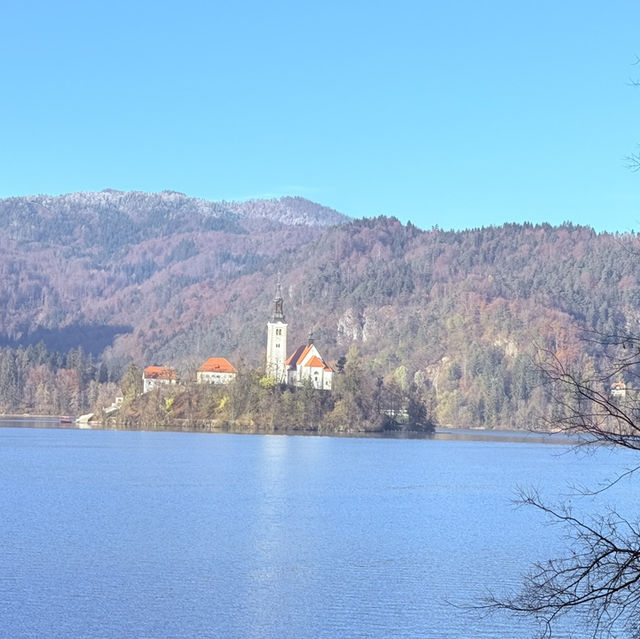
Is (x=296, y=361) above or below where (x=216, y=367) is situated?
above

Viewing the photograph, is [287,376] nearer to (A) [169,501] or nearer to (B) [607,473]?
(B) [607,473]

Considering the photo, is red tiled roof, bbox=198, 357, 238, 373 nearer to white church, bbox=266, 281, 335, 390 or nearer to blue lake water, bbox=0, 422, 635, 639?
white church, bbox=266, 281, 335, 390

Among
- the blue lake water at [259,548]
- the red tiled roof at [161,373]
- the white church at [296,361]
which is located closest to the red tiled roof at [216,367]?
the red tiled roof at [161,373]

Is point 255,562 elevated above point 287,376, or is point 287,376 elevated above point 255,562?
point 287,376

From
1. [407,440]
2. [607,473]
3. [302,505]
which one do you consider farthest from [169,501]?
[407,440]

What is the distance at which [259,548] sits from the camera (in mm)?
41562

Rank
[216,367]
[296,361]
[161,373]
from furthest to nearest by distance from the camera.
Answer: [161,373]
[216,367]
[296,361]

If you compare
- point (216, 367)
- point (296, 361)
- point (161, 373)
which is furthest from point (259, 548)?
point (161, 373)

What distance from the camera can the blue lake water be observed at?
98.7ft

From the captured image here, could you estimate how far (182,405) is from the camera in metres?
165

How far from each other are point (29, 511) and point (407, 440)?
9829 centimetres

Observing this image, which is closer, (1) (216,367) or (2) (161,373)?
(1) (216,367)

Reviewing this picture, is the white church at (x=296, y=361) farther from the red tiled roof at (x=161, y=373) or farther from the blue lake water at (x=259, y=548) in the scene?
the blue lake water at (x=259, y=548)

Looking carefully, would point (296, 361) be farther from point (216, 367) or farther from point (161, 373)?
point (161, 373)
